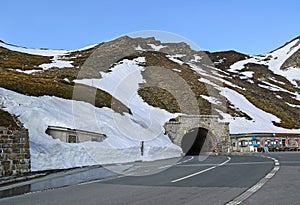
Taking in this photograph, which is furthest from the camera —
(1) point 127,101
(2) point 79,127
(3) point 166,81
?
(3) point 166,81

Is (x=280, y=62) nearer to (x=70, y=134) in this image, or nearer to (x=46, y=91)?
(x=46, y=91)

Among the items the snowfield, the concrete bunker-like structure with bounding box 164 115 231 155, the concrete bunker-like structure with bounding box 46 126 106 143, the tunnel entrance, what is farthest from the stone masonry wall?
the tunnel entrance

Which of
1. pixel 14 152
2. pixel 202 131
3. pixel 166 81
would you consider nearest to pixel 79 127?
pixel 14 152

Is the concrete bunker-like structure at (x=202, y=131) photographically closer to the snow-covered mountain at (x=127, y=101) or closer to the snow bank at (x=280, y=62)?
the snow-covered mountain at (x=127, y=101)

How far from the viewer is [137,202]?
8195mm

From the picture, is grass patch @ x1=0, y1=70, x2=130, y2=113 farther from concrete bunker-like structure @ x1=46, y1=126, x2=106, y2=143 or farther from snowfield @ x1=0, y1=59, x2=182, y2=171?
concrete bunker-like structure @ x1=46, y1=126, x2=106, y2=143

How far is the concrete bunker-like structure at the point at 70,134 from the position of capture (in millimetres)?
21898

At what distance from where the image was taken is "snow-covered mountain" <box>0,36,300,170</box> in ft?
73.0

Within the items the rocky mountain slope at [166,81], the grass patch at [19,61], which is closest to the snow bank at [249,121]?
the rocky mountain slope at [166,81]

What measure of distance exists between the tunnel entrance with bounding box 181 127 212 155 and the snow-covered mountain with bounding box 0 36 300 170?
3.96m

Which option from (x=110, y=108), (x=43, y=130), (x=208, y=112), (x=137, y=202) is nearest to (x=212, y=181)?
(x=137, y=202)

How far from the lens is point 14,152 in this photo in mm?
15953

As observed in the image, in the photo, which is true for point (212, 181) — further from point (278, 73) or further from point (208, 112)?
point (278, 73)

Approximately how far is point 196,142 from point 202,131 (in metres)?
4.33
